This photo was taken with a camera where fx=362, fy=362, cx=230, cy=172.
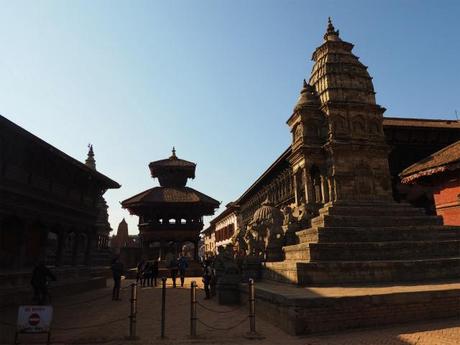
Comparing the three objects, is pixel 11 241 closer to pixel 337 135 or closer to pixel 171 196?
pixel 337 135

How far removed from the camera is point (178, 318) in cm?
1036

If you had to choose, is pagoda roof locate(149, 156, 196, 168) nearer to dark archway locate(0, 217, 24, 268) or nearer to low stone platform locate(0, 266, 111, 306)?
low stone platform locate(0, 266, 111, 306)

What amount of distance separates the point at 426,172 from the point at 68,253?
86.9ft

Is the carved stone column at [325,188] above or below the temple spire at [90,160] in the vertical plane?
below

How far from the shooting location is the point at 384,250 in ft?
42.1

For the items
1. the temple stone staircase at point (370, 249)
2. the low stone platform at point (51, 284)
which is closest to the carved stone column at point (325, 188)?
the temple stone staircase at point (370, 249)

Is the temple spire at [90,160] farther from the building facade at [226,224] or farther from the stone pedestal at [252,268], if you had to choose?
the stone pedestal at [252,268]

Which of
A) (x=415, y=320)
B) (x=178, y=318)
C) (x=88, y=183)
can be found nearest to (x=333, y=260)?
(x=415, y=320)

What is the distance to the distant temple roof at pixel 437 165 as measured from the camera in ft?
52.2

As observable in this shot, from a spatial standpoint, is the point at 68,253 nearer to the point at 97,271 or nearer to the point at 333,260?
the point at 97,271

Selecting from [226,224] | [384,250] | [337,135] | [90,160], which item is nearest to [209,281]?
[384,250]

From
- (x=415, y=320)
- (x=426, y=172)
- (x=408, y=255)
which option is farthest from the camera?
(x=426, y=172)

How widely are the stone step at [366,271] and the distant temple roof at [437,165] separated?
547 centimetres

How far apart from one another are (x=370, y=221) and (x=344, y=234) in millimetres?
2049
